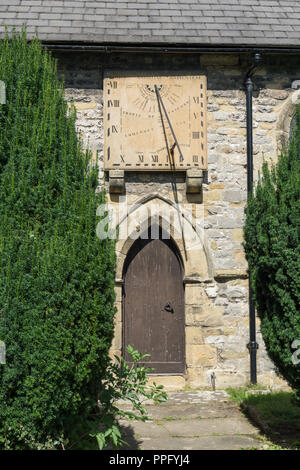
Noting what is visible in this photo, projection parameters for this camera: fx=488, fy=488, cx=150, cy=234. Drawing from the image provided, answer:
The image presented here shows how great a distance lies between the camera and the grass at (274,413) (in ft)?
15.5

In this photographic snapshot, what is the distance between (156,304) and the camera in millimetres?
7070

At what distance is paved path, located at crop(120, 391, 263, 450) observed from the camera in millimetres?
4590

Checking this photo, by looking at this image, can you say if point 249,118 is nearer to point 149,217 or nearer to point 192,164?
point 192,164

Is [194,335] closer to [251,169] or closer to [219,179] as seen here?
[219,179]

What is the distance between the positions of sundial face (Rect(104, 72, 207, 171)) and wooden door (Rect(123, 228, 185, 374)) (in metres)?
1.20

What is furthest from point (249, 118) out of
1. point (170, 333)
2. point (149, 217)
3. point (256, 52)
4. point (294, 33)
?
point (170, 333)

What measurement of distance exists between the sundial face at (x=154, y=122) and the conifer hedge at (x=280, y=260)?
7.60 feet

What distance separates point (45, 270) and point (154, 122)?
161 inches

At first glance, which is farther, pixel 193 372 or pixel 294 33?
pixel 294 33

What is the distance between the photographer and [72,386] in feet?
11.5

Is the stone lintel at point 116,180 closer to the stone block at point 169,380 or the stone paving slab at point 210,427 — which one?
the stone block at point 169,380

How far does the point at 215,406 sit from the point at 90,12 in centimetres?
586

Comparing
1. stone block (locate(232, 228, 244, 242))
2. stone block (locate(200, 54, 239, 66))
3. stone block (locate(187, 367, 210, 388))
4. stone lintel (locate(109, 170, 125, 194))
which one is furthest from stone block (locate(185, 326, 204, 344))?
stone block (locate(200, 54, 239, 66))

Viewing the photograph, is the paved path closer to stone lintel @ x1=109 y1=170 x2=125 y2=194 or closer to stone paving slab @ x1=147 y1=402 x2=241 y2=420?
stone paving slab @ x1=147 y1=402 x2=241 y2=420
